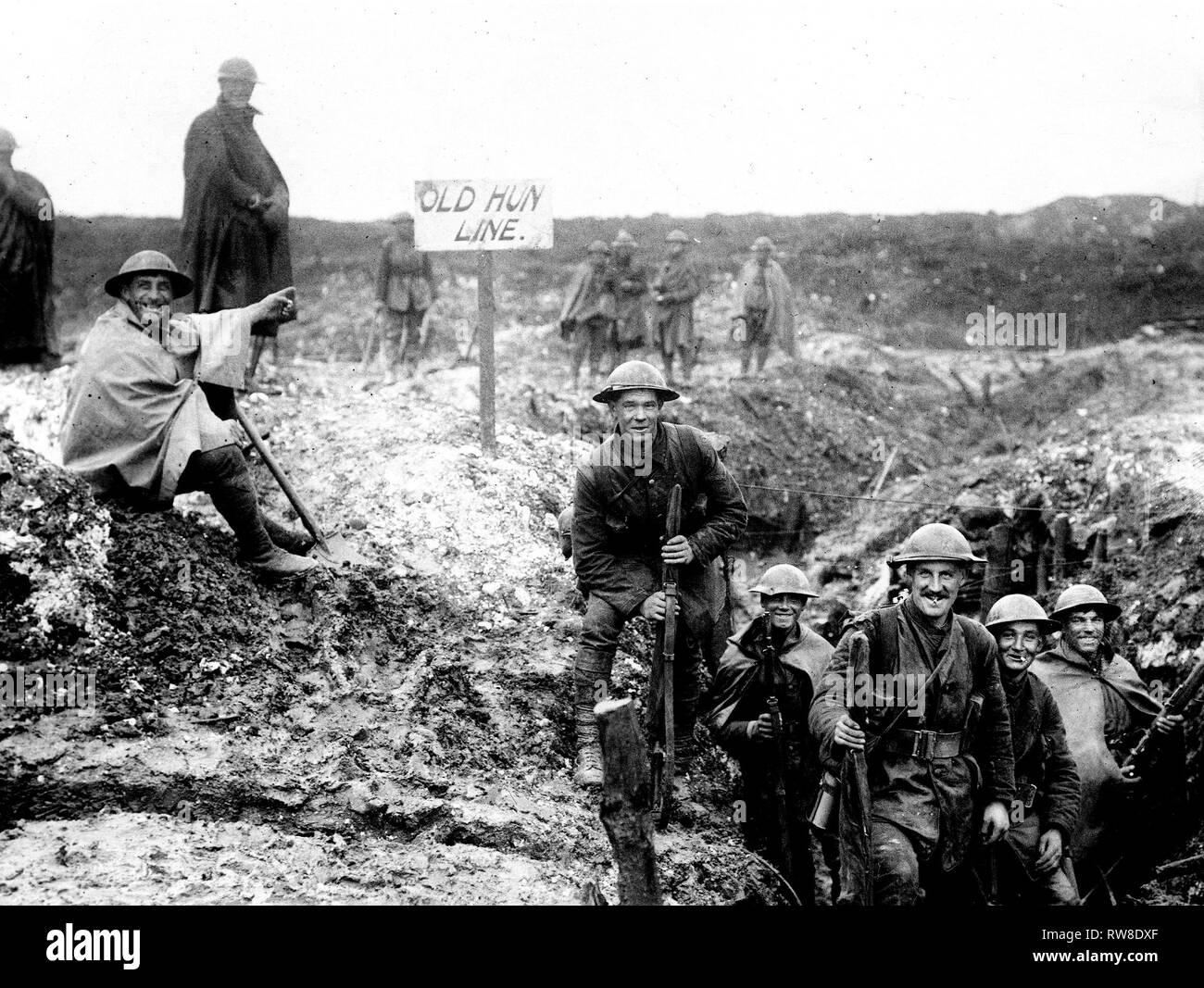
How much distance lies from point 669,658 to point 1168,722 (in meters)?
2.84

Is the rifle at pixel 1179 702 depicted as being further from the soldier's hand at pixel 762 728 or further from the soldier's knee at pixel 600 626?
the soldier's knee at pixel 600 626

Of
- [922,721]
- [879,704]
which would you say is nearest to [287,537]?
[879,704]

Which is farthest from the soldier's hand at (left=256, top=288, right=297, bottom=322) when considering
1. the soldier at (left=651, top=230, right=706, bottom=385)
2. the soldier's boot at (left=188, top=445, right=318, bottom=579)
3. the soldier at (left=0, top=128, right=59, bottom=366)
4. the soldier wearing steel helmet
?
the soldier at (left=651, top=230, right=706, bottom=385)

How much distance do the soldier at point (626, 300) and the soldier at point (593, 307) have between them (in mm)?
77

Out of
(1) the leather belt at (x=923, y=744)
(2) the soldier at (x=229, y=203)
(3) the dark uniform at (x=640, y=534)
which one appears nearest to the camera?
(1) the leather belt at (x=923, y=744)

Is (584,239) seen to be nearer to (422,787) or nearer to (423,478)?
(423,478)

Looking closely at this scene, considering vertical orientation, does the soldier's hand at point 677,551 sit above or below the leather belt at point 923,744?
above

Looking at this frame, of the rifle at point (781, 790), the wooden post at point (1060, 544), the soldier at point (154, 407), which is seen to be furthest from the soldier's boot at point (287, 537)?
the wooden post at point (1060, 544)

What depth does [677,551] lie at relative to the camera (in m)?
6.75

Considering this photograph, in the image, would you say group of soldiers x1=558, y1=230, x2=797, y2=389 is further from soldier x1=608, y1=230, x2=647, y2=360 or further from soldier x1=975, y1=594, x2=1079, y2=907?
soldier x1=975, y1=594, x2=1079, y2=907

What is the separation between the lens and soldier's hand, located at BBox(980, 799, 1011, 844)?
6.02 meters

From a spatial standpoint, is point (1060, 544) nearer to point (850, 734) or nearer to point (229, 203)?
point (850, 734)

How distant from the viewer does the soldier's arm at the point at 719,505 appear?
692 centimetres

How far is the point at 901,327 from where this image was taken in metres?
20.0
